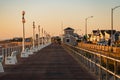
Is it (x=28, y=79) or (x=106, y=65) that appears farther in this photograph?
(x=28, y=79)

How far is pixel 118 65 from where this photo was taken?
14.9 meters

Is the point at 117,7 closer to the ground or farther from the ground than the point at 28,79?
farther from the ground

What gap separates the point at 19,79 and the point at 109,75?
16.1ft

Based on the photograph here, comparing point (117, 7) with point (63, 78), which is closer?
point (63, 78)

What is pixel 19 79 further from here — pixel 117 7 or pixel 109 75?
pixel 117 7

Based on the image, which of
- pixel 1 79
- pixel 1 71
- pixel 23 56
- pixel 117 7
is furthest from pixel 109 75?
pixel 117 7

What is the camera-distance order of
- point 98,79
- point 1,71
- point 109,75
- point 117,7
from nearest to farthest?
point 109,75, point 98,79, point 1,71, point 117,7

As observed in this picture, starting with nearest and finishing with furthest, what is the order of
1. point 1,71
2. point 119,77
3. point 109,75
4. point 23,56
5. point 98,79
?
1. point 119,77
2. point 109,75
3. point 98,79
4. point 1,71
5. point 23,56

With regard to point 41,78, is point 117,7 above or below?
above

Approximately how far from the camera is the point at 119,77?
557 inches

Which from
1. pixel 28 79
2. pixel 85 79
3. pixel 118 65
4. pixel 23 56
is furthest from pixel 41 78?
pixel 23 56

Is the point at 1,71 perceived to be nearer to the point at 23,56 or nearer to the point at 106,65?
the point at 106,65

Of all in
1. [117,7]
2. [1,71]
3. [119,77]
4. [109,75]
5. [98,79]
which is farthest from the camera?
[117,7]

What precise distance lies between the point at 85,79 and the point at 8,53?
721 inches
